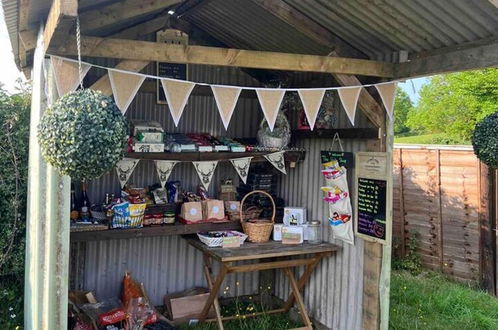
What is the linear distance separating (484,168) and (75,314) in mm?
4694

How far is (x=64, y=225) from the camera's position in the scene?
299 cm

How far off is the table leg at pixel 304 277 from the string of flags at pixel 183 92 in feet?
4.88

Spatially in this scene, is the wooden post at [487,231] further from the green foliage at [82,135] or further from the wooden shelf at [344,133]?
the green foliage at [82,135]

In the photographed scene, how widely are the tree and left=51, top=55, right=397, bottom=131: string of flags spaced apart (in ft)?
50.3

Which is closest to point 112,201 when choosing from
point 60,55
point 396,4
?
point 60,55

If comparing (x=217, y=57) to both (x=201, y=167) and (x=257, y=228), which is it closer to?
(x=201, y=167)

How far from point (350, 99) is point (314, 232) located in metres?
1.51

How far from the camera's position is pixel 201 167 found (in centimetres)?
461

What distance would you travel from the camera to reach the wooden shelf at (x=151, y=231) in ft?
13.3

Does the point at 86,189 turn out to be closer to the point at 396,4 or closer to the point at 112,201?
the point at 112,201

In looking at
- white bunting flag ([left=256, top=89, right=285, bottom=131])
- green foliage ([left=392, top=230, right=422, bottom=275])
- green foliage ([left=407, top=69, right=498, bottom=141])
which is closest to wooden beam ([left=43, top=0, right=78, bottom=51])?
white bunting flag ([left=256, top=89, right=285, bottom=131])

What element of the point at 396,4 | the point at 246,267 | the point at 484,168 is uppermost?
the point at 396,4

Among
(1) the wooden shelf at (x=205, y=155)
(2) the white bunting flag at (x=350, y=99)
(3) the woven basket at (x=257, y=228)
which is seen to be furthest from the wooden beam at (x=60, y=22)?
(3) the woven basket at (x=257, y=228)

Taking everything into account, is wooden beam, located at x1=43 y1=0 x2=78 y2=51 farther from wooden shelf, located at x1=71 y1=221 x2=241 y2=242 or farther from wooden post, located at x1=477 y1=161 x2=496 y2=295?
wooden post, located at x1=477 y1=161 x2=496 y2=295
